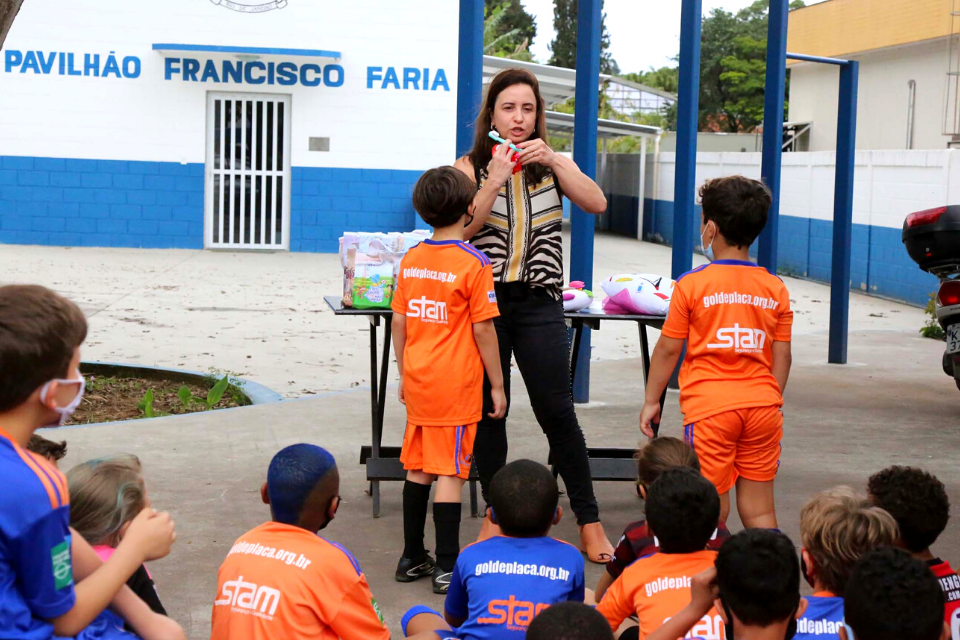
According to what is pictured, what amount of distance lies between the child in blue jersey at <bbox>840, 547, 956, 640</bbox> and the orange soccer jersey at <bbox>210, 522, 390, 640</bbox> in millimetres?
1111

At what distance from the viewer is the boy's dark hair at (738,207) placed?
12.0 feet

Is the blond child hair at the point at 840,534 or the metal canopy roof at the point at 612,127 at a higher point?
the metal canopy roof at the point at 612,127

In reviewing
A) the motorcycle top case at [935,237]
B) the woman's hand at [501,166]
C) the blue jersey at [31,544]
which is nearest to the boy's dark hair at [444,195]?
the woman's hand at [501,166]

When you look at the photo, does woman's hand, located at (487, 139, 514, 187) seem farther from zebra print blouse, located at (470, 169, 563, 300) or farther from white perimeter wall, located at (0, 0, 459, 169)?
white perimeter wall, located at (0, 0, 459, 169)

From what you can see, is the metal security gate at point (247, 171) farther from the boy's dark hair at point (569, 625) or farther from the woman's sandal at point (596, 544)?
the boy's dark hair at point (569, 625)

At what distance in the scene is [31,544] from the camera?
5.76ft

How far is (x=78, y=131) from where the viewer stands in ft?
57.5

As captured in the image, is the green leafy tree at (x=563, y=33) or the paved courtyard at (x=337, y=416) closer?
the paved courtyard at (x=337, y=416)

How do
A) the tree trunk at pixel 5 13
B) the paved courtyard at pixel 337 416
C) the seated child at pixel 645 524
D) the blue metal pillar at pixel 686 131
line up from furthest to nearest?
1. the blue metal pillar at pixel 686 131
2. the tree trunk at pixel 5 13
3. the paved courtyard at pixel 337 416
4. the seated child at pixel 645 524

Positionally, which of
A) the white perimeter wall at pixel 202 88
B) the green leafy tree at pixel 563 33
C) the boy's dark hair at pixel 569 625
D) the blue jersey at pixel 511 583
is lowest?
the blue jersey at pixel 511 583

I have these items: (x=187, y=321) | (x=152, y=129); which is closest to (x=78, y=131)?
(x=152, y=129)

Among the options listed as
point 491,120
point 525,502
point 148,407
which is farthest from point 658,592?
point 148,407

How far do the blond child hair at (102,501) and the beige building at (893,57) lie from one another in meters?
21.8

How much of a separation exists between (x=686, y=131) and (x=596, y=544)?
13.1 feet
